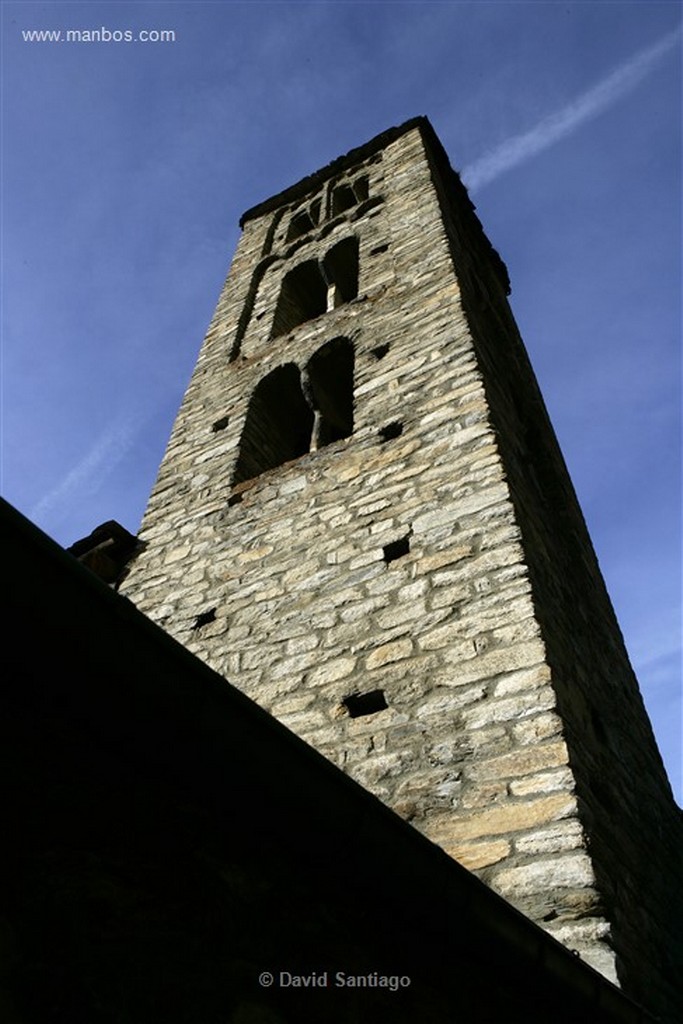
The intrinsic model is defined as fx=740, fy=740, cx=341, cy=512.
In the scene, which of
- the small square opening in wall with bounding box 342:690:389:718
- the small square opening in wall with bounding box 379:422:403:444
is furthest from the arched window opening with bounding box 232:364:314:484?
the small square opening in wall with bounding box 342:690:389:718

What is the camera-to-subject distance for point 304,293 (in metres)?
11.0

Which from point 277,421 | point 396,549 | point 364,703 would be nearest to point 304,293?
point 277,421

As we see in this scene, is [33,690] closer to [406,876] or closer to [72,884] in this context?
[72,884]

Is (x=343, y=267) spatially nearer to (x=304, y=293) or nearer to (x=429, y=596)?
(x=304, y=293)

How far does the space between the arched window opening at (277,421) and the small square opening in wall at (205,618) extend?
2.35 m

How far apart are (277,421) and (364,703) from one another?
469 cm

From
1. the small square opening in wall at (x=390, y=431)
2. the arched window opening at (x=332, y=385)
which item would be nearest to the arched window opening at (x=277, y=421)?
the arched window opening at (x=332, y=385)

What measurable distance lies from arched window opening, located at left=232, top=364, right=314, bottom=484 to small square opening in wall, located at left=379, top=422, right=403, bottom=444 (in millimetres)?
1893

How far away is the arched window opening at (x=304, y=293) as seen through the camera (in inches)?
413

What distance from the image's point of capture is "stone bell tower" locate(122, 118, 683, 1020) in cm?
313

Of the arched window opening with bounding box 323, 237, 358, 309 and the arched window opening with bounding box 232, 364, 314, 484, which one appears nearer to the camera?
the arched window opening with bounding box 232, 364, 314, 484

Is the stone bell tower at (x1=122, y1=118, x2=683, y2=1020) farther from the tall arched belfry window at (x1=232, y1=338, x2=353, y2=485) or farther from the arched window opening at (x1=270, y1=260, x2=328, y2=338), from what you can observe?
the arched window opening at (x1=270, y1=260, x2=328, y2=338)

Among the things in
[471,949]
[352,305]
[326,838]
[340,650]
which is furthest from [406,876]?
[352,305]

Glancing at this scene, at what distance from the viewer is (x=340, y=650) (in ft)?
14.0
